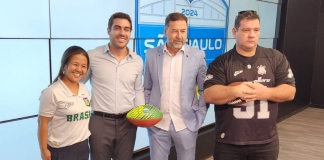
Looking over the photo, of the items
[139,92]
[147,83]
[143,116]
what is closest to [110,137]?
[143,116]

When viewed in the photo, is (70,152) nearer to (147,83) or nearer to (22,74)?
(22,74)

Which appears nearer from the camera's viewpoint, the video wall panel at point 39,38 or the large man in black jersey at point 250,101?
the large man in black jersey at point 250,101

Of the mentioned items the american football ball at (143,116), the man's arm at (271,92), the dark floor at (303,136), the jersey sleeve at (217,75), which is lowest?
the dark floor at (303,136)

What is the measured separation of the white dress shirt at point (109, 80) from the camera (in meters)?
2.11

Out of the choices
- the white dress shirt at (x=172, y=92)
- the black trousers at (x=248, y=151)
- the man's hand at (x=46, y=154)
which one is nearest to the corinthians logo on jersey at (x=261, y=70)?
the black trousers at (x=248, y=151)

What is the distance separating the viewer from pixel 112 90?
2.11 meters

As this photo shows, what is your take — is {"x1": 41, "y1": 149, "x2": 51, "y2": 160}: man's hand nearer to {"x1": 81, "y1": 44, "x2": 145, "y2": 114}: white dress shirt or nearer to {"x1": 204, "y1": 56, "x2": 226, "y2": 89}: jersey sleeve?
{"x1": 81, "y1": 44, "x2": 145, "y2": 114}: white dress shirt

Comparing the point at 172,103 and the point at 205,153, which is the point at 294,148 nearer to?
the point at 205,153

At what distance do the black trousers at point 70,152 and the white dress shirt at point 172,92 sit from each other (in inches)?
25.1

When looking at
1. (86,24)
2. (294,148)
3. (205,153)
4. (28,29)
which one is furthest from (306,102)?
(28,29)

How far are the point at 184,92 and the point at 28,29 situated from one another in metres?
1.24

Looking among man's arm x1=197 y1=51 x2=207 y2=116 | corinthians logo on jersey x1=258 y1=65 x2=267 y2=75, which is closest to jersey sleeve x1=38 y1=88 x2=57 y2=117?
man's arm x1=197 y1=51 x2=207 y2=116

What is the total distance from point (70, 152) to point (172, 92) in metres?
0.85

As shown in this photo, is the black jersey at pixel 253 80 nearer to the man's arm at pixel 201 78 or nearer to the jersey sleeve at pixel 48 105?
the man's arm at pixel 201 78
